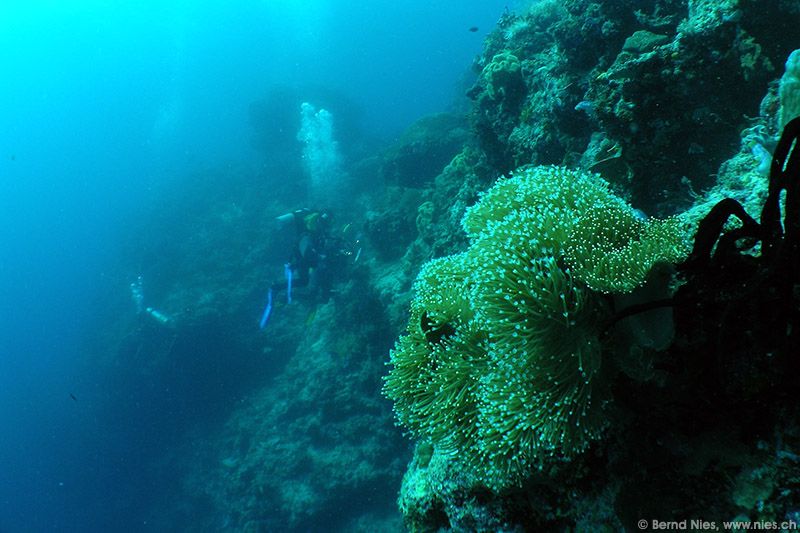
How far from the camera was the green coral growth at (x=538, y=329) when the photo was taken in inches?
68.6

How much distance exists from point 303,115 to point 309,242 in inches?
970

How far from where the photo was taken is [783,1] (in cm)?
325

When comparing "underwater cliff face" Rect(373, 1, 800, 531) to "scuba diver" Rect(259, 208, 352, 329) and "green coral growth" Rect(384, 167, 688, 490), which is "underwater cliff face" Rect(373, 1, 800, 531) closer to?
"green coral growth" Rect(384, 167, 688, 490)

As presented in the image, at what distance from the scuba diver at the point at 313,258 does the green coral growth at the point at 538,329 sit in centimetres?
1150

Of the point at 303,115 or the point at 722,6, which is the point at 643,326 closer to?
the point at 722,6

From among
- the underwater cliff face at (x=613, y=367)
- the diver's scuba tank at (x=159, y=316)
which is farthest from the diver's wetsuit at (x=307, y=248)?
the underwater cliff face at (x=613, y=367)

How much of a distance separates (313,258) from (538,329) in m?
12.3

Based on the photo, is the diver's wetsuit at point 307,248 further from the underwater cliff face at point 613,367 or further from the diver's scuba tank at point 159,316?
the underwater cliff face at point 613,367

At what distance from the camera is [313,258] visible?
13.6 metres

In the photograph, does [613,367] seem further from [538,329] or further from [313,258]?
[313,258]

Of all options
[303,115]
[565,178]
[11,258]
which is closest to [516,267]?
[565,178]

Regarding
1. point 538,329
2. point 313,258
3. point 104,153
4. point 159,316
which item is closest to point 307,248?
point 313,258

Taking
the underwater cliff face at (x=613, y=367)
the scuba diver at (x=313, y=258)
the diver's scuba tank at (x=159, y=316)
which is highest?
the diver's scuba tank at (x=159, y=316)

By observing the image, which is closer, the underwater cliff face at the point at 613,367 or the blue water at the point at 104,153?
the underwater cliff face at the point at 613,367
